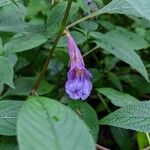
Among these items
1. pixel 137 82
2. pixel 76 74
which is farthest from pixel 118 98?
pixel 137 82

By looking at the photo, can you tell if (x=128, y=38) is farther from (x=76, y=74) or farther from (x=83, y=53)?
(x=76, y=74)

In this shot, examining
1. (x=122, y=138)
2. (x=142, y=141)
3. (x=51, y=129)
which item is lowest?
(x=122, y=138)

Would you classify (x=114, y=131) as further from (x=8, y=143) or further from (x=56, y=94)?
(x=8, y=143)

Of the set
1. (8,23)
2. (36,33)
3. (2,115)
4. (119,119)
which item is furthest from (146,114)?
(8,23)

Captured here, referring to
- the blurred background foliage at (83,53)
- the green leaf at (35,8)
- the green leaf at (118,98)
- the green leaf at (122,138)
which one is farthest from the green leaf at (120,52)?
the green leaf at (35,8)

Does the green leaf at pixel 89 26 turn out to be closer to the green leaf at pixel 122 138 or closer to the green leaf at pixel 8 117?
the green leaf at pixel 122 138

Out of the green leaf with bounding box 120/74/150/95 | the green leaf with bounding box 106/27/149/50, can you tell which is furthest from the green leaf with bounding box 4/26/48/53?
the green leaf with bounding box 120/74/150/95
